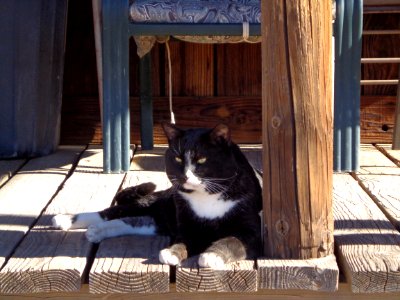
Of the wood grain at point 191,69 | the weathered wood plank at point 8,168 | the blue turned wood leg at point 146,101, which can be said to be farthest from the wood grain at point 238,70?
the weathered wood plank at point 8,168

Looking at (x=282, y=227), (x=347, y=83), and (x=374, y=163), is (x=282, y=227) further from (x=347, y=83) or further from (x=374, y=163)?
(x=374, y=163)

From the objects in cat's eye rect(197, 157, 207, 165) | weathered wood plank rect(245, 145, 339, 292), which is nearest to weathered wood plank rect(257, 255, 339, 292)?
weathered wood plank rect(245, 145, 339, 292)

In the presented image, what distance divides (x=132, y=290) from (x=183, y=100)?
2.14 meters

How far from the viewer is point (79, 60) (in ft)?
14.4

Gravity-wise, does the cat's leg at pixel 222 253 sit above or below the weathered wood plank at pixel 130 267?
above

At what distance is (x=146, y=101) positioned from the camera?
412cm

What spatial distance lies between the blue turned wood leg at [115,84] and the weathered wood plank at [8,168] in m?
0.43

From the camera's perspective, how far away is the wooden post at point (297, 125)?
228cm

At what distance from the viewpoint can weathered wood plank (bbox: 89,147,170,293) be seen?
7.71 feet

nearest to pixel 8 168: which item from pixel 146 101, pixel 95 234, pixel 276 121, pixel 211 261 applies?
pixel 146 101

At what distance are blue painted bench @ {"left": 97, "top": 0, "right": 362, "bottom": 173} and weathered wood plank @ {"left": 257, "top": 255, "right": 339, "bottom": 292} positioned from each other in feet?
4.43

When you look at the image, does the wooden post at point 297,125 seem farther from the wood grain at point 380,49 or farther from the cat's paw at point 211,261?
the wood grain at point 380,49

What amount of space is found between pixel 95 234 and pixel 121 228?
0.10 metres

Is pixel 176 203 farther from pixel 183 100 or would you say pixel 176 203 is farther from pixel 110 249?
pixel 183 100
